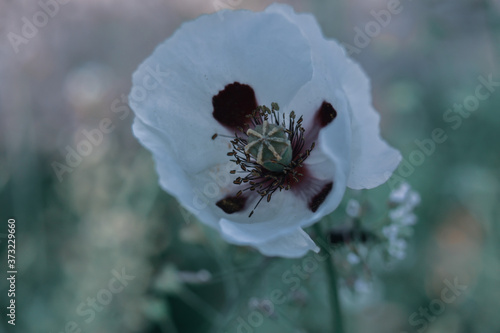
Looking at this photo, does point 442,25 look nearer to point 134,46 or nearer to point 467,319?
point 467,319

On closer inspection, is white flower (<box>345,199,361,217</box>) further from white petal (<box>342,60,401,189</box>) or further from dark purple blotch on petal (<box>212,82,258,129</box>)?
dark purple blotch on petal (<box>212,82,258,129</box>)

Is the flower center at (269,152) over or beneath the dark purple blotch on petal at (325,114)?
beneath

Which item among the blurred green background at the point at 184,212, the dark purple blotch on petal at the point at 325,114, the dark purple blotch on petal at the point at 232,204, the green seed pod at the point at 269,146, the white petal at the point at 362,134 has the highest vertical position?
the white petal at the point at 362,134

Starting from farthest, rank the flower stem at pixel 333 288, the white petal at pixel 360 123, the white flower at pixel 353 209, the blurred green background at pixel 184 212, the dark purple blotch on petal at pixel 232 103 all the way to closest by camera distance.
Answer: the blurred green background at pixel 184 212 → the dark purple blotch on petal at pixel 232 103 → the white flower at pixel 353 209 → the flower stem at pixel 333 288 → the white petal at pixel 360 123

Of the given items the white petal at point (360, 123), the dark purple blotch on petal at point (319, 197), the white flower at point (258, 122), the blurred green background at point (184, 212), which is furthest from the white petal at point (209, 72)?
the blurred green background at point (184, 212)

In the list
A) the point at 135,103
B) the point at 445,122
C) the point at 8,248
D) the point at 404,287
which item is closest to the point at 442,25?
the point at 445,122

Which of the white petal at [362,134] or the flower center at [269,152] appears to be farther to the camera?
the flower center at [269,152]

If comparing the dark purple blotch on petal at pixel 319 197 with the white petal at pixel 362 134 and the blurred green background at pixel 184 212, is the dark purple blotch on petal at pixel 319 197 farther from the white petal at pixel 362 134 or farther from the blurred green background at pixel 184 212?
the blurred green background at pixel 184 212
